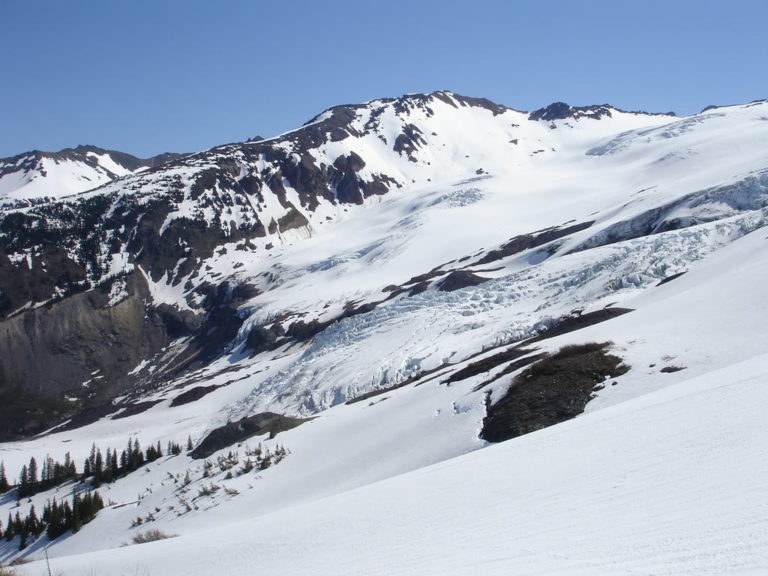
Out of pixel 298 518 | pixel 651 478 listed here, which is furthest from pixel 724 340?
pixel 298 518

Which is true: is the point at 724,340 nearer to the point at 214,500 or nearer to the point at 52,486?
the point at 214,500

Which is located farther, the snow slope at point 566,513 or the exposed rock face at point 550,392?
the exposed rock face at point 550,392

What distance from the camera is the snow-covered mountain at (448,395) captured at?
995 centimetres

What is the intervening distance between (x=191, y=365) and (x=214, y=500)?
401 ft

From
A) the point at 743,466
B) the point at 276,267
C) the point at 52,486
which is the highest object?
the point at 276,267

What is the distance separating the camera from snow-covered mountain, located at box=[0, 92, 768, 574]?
995 cm

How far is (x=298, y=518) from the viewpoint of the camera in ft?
49.5

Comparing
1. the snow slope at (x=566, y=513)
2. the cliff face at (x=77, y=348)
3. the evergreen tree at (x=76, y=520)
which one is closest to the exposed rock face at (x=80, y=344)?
the cliff face at (x=77, y=348)

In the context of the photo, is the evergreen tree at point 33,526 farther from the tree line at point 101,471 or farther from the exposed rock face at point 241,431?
the exposed rock face at point 241,431

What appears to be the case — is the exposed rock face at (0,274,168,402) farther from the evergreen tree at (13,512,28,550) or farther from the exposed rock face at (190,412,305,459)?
the exposed rock face at (190,412,305,459)

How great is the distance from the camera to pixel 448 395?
1224 inches

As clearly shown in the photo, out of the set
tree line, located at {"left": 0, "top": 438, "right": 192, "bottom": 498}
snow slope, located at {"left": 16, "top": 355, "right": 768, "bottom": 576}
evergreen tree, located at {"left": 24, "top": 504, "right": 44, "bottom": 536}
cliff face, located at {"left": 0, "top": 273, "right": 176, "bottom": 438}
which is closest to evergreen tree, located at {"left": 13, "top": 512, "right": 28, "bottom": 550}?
A: evergreen tree, located at {"left": 24, "top": 504, "right": 44, "bottom": 536}

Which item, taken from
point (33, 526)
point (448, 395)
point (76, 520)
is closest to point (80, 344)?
Result: point (33, 526)

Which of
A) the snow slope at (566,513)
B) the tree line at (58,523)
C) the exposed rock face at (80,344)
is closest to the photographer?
the snow slope at (566,513)
